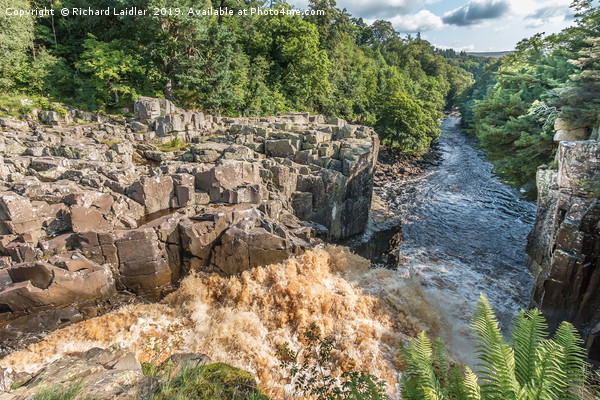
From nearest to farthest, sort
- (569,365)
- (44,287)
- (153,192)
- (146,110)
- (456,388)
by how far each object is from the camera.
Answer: (456,388) → (569,365) → (44,287) → (153,192) → (146,110)

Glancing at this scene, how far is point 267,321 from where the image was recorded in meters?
11.9

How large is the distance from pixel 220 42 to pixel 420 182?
2538cm

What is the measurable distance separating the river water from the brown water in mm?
2862

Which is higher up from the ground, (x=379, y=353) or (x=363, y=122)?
(x=363, y=122)

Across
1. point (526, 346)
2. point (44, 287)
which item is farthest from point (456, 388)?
point (44, 287)

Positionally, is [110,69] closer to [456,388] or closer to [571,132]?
[456,388]

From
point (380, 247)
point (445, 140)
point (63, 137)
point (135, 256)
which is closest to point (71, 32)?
point (63, 137)

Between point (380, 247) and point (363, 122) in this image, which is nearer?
point (380, 247)

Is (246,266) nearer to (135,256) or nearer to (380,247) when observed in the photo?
(135,256)

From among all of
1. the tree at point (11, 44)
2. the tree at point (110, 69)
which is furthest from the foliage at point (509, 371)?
the tree at point (11, 44)

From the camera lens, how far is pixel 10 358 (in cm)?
974

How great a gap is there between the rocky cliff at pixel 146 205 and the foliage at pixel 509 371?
885cm

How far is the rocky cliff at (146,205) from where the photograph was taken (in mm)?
11438

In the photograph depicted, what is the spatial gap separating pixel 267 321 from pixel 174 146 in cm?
1439
